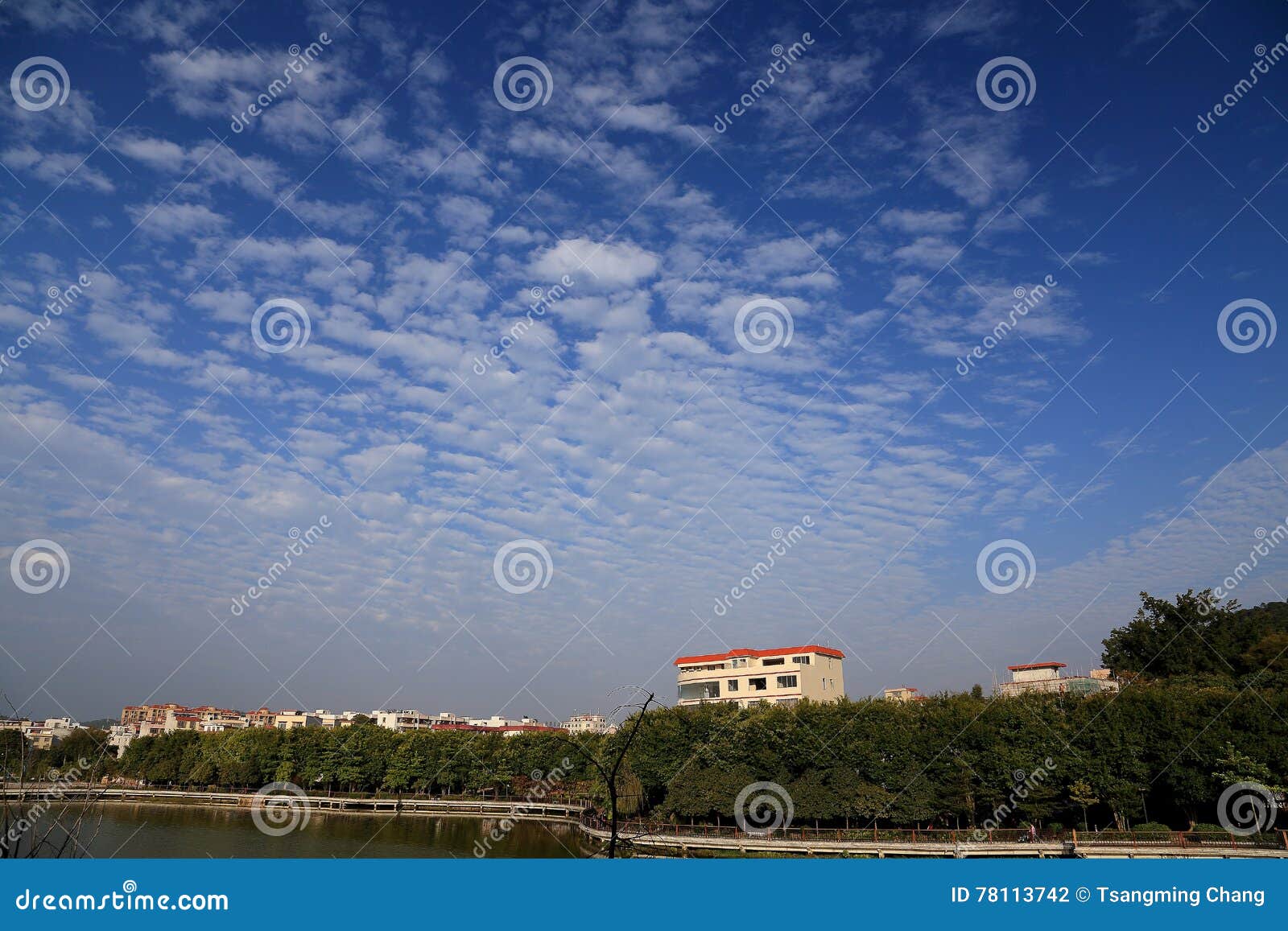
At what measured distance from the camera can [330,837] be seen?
102ft

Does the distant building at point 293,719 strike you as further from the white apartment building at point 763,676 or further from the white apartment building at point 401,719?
the white apartment building at point 763,676

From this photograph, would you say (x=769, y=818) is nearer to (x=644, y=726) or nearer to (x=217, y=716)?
(x=644, y=726)

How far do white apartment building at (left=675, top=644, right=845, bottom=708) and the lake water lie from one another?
39.9 feet

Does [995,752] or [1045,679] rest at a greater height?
[1045,679]

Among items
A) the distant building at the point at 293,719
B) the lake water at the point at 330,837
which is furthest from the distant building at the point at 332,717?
the lake water at the point at 330,837

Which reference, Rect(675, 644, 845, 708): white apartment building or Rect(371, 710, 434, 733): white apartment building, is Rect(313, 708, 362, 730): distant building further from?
Rect(675, 644, 845, 708): white apartment building

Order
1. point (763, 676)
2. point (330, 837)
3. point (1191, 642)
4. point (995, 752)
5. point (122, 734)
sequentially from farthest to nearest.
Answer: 1. point (122, 734)
2. point (763, 676)
3. point (1191, 642)
4. point (330, 837)
5. point (995, 752)

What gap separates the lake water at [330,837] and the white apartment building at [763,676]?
12.2 m

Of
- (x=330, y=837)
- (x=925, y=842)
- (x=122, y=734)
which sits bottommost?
(x=925, y=842)

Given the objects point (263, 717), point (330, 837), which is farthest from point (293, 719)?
point (330, 837)

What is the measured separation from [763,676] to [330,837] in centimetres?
2259

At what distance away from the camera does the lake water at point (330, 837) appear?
27016 millimetres

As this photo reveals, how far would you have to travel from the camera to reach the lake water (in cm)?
2702

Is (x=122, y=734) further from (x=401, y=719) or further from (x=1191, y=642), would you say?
(x=1191, y=642)
